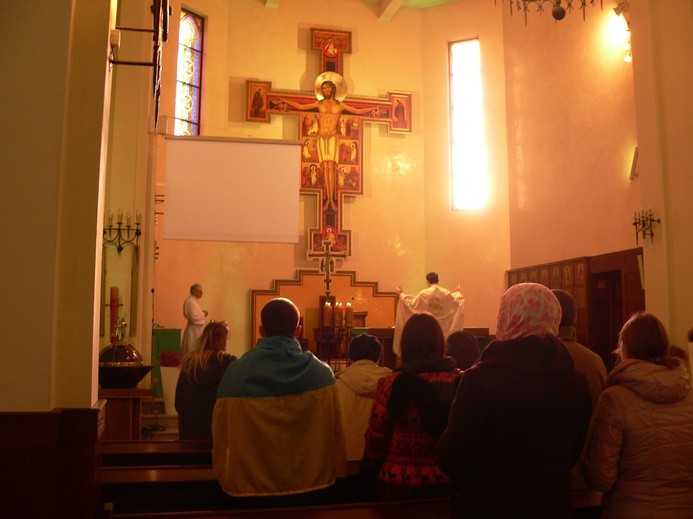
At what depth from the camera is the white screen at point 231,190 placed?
929cm

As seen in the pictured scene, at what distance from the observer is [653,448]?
252 centimetres

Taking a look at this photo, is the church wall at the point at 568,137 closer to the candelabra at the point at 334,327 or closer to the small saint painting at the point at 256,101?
the candelabra at the point at 334,327

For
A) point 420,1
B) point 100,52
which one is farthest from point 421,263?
point 100,52

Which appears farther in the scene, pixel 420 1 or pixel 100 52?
pixel 420 1

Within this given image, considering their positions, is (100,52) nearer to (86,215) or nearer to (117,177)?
(86,215)

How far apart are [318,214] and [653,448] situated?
1230cm

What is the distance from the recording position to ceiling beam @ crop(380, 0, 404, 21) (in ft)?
49.0

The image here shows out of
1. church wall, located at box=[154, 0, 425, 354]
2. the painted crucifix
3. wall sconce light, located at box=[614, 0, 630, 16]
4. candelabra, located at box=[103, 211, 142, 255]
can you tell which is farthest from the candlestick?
wall sconce light, located at box=[614, 0, 630, 16]

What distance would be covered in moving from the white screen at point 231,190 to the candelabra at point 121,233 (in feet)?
1.41

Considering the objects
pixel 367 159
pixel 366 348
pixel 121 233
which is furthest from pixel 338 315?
pixel 366 348

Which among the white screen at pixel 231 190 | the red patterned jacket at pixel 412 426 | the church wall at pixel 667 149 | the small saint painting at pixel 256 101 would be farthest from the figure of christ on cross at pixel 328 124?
the red patterned jacket at pixel 412 426

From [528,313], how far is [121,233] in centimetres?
712

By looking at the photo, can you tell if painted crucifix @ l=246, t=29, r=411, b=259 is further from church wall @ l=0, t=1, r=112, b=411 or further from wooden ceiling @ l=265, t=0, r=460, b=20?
church wall @ l=0, t=1, r=112, b=411

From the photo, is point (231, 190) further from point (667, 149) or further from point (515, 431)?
point (515, 431)
